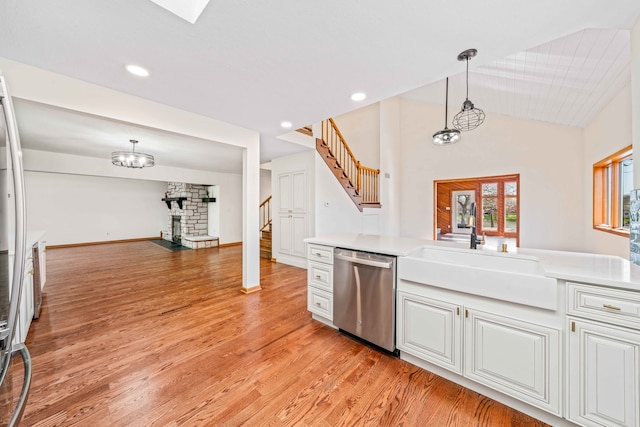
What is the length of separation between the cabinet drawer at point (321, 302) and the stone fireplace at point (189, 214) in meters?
5.88

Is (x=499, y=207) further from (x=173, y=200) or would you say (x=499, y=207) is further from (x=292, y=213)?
(x=173, y=200)

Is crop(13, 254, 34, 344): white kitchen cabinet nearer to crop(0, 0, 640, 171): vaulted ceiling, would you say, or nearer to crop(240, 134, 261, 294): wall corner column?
crop(0, 0, 640, 171): vaulted ceiling

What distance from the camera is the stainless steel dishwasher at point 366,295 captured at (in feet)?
6.63

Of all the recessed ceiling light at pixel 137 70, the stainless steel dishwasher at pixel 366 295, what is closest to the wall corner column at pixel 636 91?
the stainless steel dishwasher at pixel 366 295

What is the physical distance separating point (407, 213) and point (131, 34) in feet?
20.1

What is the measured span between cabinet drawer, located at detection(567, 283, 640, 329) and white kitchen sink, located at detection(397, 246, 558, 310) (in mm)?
81

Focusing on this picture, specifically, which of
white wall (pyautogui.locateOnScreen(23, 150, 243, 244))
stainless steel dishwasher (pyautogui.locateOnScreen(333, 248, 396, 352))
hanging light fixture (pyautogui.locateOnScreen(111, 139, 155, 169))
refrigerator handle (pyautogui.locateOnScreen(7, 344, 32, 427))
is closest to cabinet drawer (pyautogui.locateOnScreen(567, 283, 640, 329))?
stainless steel dishwasher (pyautogui.locateOnScreen(333, 248, 396, 352))

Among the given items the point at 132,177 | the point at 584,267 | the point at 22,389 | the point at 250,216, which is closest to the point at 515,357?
the point at 584,267

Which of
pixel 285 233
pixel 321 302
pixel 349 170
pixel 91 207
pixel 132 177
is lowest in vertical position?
pixel 321 302

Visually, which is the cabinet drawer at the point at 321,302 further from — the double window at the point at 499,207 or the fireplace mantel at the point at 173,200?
the fireplace mantel at the point at 173,200

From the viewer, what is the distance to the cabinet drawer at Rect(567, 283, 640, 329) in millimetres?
1165

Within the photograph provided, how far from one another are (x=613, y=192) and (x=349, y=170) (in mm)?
4028

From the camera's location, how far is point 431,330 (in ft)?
5.91

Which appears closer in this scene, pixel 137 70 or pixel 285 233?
pixel 137 70
